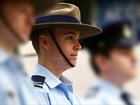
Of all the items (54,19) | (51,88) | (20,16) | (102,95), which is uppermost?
(20,16)

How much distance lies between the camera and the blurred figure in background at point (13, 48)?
149 cm

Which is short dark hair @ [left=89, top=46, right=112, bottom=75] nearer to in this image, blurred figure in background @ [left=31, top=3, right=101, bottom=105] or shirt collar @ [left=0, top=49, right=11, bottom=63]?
blurred figure in background @ [left=31, top=3, right=101, bottom=105]

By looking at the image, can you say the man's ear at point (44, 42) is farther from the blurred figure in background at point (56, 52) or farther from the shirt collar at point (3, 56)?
the shirt collar at point (3, 56)

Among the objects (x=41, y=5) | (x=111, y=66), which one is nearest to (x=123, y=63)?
(x=111, y=66)

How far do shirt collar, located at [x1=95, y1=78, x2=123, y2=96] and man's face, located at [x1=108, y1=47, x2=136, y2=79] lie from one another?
0.05m

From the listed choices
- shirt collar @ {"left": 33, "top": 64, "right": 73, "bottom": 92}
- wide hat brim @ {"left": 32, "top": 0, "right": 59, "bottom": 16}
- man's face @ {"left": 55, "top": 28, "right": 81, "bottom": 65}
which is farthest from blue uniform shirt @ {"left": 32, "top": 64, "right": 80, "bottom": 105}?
wide hat brim @ {"left": 32, "top": 0, "right": 59, "bottom": 16}

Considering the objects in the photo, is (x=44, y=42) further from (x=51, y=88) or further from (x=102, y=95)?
(x=102, y=95)

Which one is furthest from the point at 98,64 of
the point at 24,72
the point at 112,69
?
the point at 24,72

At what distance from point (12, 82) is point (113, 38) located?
0.84m

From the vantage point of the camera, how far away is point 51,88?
2541mm

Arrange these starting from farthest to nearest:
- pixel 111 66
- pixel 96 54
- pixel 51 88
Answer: pixel 51 88
pixel 96 54
pixel 111 66

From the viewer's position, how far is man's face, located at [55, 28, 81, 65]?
2518 mm

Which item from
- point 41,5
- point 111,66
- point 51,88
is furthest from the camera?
point 51,88

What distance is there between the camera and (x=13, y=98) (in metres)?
1.51
